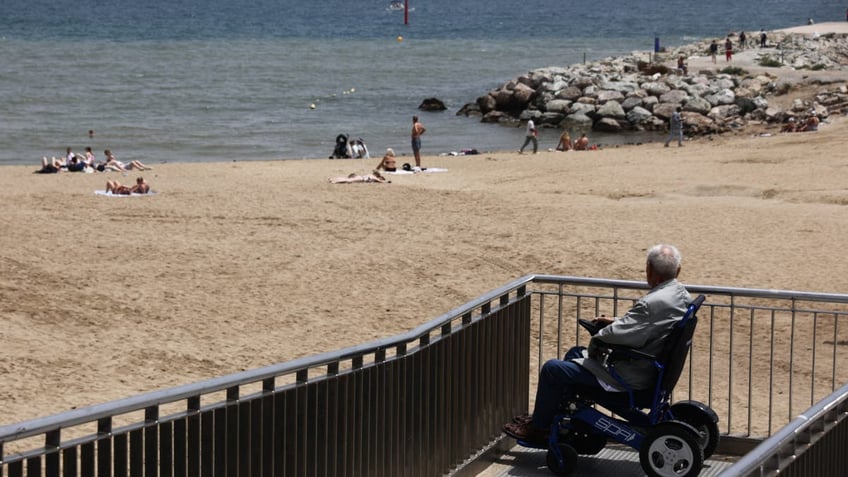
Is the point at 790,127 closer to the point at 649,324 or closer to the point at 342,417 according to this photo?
the point at 649,324

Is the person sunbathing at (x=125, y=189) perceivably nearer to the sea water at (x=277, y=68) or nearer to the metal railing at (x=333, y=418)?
the sea water at (x=277, y=68)

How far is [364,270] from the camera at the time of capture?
654 inches

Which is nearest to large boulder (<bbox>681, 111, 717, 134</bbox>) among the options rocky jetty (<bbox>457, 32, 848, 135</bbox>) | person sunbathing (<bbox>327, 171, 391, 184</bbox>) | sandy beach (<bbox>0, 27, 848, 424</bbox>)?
rocky jetty (<bbox>457, 32, 848, 135</bbox>)

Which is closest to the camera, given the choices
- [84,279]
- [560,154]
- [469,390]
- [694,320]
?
[694,320]

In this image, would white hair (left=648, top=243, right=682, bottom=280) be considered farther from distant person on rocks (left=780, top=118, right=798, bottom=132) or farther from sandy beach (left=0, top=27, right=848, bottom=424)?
distant person on rocks (left=780, top=118, right=798, bottom=132)

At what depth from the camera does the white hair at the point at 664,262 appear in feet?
22.9

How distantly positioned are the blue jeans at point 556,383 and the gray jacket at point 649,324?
233mm

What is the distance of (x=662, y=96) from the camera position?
48625mm

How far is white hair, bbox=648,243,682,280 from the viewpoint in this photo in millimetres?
6984

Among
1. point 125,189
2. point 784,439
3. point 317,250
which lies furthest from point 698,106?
point 784,439

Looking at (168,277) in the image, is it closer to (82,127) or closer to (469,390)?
(469,390)

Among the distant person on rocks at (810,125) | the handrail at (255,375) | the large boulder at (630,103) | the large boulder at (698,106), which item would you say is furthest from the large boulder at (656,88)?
the handrail at (255,375)

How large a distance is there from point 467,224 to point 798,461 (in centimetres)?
1549

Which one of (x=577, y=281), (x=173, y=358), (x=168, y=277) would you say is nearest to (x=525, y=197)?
(x=168, y=277)
